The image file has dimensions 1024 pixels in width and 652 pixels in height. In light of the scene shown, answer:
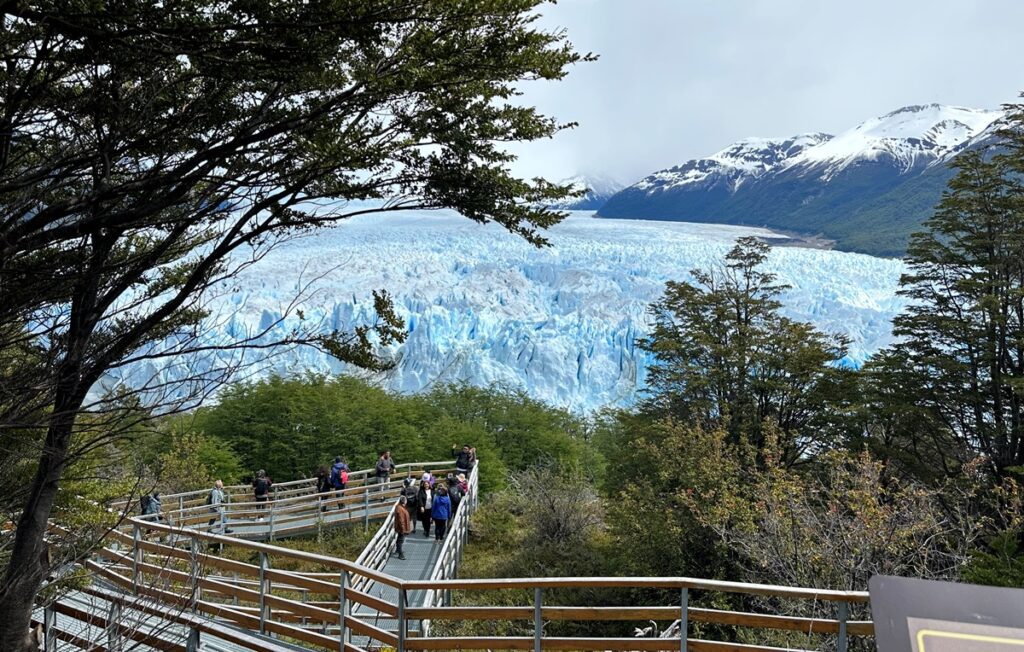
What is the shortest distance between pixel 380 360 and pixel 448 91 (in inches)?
119

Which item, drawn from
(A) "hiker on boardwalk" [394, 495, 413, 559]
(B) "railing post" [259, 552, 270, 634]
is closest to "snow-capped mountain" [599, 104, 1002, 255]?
(A) "hiker on boardwalk" [394, 495, 413, 559]

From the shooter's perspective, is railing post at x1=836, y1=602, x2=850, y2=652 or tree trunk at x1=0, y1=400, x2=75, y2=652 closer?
railing post at x1=836, y1=602, x2=850, y2=652

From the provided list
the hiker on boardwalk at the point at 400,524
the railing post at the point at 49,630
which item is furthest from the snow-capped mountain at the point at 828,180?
the railing post at the point at 49,630

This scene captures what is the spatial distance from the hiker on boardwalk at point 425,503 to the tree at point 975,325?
12038 millimetres

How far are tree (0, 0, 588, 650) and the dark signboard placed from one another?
4199 millimetres

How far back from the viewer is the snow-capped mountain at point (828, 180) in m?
81.3

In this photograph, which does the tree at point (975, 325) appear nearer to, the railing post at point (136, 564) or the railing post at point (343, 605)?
the railing post at point (343, 605)

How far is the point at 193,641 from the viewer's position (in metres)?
7.01

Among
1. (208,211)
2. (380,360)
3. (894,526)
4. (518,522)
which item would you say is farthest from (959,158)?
(208,211)

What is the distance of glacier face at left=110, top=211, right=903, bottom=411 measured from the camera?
116 feet

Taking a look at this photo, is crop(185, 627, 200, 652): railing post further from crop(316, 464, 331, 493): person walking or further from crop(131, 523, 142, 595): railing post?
crop(316, 464, 331, 493): person walking

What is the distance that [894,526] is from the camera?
399 inches

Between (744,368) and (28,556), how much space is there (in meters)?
18.9

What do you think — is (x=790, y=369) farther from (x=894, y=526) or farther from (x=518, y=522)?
(x=894, y=526)
